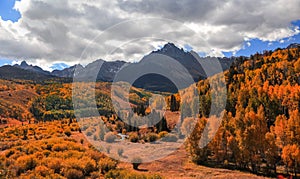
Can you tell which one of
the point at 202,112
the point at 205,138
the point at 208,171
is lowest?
the point at 208,171

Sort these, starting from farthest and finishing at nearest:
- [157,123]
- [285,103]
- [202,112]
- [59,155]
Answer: [202,112] < [157,123] < [285,103] < [59,155]

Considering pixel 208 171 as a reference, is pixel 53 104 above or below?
above

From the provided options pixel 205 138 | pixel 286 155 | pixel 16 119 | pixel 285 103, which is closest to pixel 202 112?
pixel 285 103

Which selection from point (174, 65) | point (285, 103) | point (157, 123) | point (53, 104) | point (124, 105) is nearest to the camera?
point (174, 65)

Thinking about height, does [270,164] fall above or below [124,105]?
below

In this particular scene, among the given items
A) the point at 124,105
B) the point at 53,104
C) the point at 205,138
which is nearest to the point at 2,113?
the point at 53,104

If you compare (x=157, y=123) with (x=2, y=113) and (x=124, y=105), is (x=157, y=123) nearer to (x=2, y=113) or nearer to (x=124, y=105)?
(x=124, y=105)

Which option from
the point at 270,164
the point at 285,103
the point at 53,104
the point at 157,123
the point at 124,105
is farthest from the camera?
the point at 53,104

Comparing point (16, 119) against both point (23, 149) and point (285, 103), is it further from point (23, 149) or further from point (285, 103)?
point (285, 103)

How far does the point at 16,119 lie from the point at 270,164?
105 metres

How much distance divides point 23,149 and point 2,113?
93.1 metres

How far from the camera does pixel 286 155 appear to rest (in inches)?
1314

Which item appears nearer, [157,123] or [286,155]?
[286,155]

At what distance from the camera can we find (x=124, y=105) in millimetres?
109312
